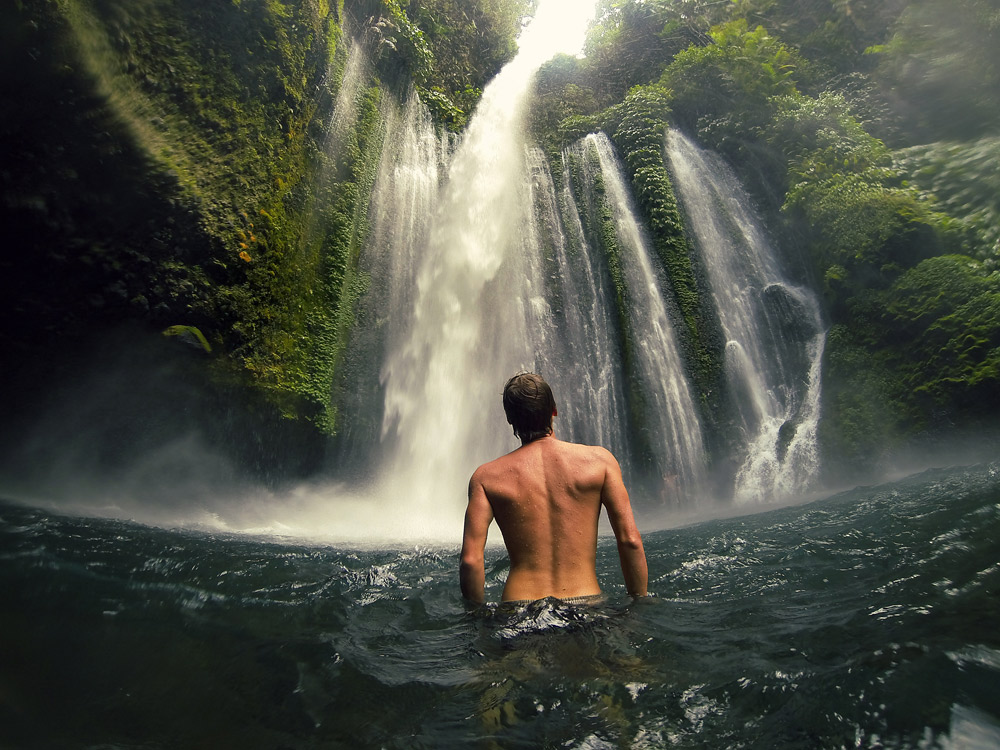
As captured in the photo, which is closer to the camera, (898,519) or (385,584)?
(385,584)

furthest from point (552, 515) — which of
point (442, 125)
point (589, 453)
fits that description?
point (442, 125)

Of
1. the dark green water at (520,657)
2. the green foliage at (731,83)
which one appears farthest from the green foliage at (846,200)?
the dark green water at (520,657)

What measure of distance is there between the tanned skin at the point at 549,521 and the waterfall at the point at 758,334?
852 cm

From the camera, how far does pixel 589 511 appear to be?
296cm

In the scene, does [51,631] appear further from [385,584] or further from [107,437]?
[107,437]

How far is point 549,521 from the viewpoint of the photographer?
2.93 m

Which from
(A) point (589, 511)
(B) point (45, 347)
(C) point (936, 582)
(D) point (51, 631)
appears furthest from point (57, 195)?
(C) point (936, 582)

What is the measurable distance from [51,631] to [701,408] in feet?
34.8

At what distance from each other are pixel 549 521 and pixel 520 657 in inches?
26.9

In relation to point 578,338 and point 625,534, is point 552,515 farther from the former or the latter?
point 578,338

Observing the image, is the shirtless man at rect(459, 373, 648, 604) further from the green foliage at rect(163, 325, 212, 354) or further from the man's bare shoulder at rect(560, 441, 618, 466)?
the green foliage at rect(163, 325, 212, 354)

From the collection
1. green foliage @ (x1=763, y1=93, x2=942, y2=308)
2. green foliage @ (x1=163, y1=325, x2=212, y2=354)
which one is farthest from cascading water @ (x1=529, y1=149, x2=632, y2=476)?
green foliage @ (x1=163, y1=325, x2=212, y2=354)

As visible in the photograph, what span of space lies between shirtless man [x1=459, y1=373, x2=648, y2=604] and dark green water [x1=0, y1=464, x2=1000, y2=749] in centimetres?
17

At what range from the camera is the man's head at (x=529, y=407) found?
10.2 feet
